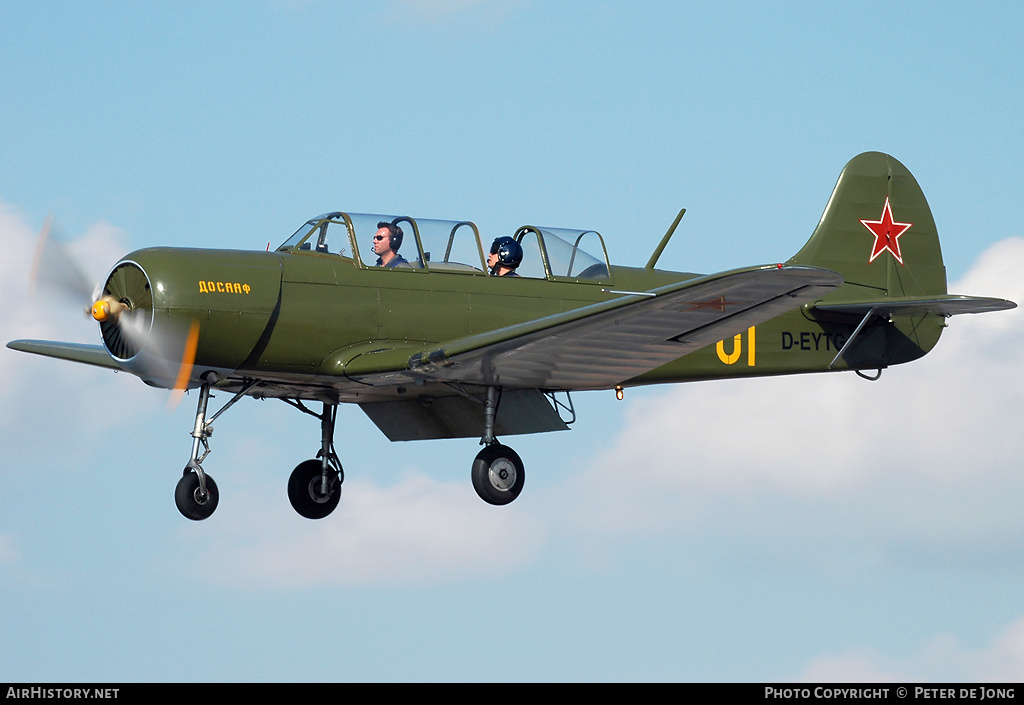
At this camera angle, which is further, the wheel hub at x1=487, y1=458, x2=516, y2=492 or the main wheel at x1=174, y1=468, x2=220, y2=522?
the wheel hub at x1=487, y1=458, x2=516, y2=492

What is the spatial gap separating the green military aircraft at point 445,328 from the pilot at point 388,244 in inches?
0.5

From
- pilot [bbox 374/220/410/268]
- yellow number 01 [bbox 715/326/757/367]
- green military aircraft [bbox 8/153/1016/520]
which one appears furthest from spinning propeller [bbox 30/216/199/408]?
yellow number 01 [bbox 715/326/757/367]

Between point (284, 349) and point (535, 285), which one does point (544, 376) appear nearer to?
point (535, 285)

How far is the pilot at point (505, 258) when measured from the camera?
44.9 feet

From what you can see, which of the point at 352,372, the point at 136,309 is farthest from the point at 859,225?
the point at 136,309

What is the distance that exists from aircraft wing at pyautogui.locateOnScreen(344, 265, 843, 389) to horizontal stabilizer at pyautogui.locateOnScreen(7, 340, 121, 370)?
10.3 ft

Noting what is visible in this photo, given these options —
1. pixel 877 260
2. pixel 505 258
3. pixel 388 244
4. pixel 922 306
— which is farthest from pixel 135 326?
pixel 877 260

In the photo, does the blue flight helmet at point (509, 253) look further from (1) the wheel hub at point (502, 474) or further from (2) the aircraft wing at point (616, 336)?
(1) the wheel hub at point (502, 474)

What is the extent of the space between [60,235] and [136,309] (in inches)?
59.4

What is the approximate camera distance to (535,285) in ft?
44.9

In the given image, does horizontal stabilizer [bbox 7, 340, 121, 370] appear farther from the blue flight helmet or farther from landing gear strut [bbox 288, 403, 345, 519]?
the blue flight helmet

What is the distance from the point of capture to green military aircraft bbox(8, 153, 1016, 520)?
472 inches

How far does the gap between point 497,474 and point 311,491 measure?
2.26 m

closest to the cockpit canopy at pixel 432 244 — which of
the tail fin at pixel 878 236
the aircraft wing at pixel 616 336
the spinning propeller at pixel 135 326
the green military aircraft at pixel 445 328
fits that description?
the green military aircraft at pixel 445 328
